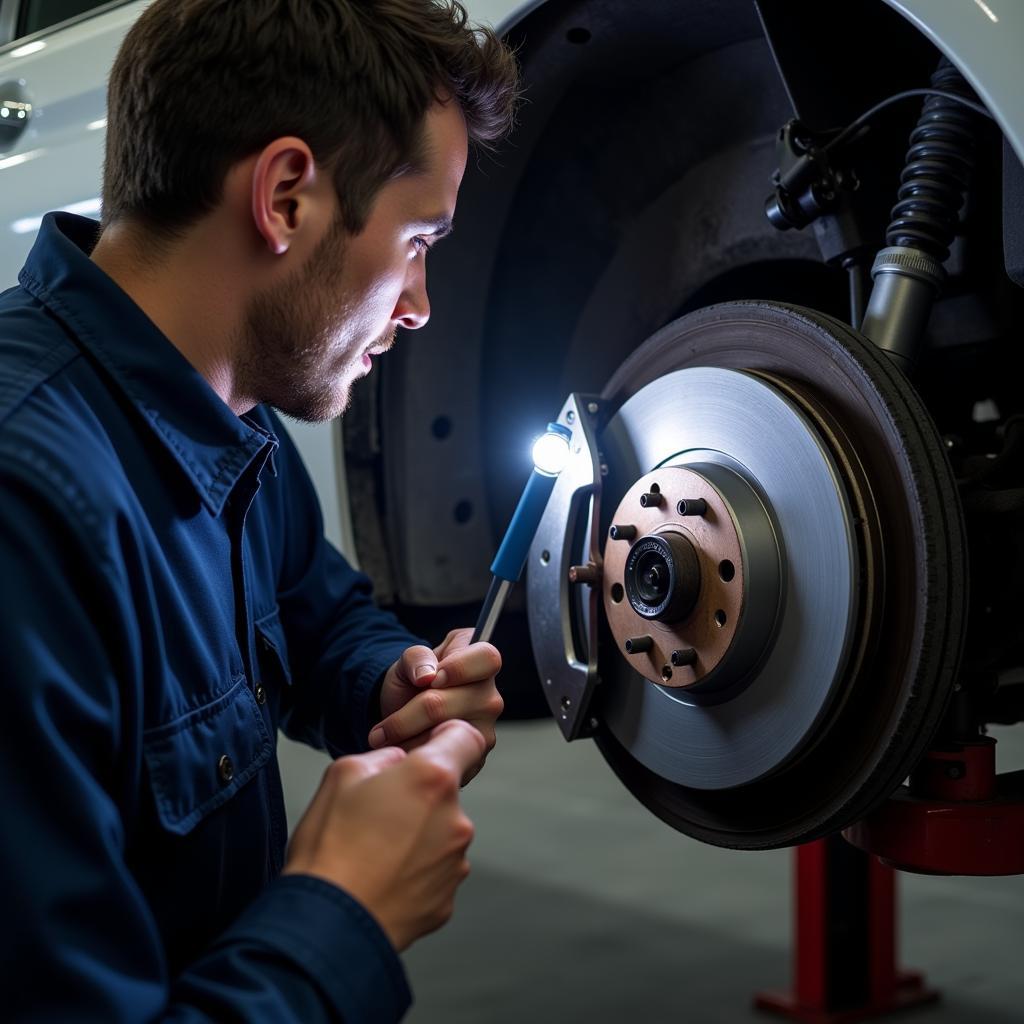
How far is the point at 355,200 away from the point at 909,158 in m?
0.39

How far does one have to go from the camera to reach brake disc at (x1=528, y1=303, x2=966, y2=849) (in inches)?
29.2

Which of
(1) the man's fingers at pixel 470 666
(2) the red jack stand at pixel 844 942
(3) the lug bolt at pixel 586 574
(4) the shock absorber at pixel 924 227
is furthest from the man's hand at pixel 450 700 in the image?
(2) the red jack stand at pixel 844 942

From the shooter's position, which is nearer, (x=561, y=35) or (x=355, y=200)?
(x=355, y=200)

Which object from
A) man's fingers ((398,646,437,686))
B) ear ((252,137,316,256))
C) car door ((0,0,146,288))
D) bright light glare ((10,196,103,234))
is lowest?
man's fingers ((398,646,437,686))

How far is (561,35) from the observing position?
1004 mm

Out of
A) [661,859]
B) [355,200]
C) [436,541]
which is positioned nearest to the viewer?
[355,200]

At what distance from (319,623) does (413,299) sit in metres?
0.35

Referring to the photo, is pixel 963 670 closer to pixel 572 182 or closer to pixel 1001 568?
pixel 1001 568

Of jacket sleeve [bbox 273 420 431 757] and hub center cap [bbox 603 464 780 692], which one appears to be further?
jacket sleeve [bbox 273 420 431 757]

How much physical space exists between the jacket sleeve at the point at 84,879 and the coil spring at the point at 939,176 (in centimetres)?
56

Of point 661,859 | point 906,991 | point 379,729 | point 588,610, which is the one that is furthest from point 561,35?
point 661,859

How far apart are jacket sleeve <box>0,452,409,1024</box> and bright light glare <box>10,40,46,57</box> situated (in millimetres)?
1011

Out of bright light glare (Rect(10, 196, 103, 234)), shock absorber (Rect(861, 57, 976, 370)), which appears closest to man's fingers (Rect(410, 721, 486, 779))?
shock absorber (Rect(861, 57, 976, 370))

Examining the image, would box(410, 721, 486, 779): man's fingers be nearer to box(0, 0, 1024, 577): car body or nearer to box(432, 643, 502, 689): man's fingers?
box(432, 643, 502, 689): man's fingers
